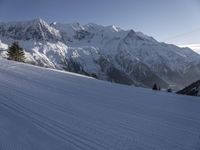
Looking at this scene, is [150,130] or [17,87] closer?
[150,130]

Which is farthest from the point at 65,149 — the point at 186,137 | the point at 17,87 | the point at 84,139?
the point at 17,87

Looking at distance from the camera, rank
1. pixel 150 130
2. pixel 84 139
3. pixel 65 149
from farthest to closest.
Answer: pixel 150 130 < pixel 84 139 < pixel 65 149

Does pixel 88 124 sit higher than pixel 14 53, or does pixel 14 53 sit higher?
pixel 14 53

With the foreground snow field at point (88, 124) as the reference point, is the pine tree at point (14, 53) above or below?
above

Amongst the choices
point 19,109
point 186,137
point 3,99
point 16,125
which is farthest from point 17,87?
point 186,137

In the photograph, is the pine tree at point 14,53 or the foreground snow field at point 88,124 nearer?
the foreground snow field at point 88,124

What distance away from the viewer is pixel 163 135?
1021cm

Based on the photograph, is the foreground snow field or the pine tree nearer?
the foreground snow field

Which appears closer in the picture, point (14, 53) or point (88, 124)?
point (88, 124)

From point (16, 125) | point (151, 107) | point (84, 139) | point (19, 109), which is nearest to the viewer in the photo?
point (84, 139)

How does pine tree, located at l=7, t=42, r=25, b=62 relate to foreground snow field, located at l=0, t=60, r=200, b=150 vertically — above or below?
above

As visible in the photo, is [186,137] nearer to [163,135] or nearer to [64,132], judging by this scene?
[163,135]

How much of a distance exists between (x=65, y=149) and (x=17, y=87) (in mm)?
9059

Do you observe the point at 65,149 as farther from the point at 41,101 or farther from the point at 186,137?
the point at 41,101
